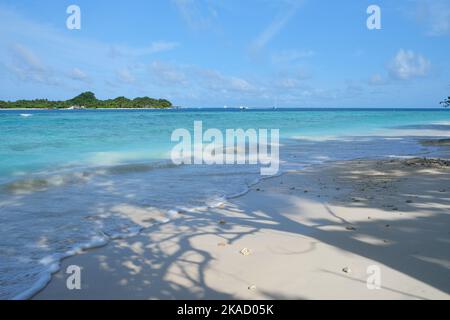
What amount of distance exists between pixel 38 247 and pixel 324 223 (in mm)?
4059

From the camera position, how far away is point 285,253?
4691mm

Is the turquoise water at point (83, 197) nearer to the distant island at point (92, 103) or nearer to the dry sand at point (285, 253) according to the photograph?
the dry sand at point (285, 253)

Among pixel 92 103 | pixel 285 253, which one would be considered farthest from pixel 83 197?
pixel 92 103

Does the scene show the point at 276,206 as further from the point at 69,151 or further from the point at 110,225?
the point at 69,151

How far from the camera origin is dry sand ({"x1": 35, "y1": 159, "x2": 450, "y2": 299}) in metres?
3.79

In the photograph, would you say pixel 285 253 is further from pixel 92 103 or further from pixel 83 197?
pixel 92 103

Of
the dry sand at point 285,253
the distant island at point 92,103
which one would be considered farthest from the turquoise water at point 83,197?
the distant island at point 92,103

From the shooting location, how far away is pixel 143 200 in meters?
7.71

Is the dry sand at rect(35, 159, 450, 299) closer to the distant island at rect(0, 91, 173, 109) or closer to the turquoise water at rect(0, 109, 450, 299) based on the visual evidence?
the turquoise water at rect(0, 109, 450, 299)

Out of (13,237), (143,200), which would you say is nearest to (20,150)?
(143,200)

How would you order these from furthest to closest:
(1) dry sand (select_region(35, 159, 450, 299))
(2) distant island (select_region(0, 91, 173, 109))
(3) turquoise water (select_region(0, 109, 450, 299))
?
(2) distant island (select_region(0, 91, 173, 109)) → (3) turquoise water (select_region(0, 109, 450, 299)) → (1) dry sand (select_region(35, 159, 450, 299))

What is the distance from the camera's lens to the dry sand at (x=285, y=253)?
12.4ft

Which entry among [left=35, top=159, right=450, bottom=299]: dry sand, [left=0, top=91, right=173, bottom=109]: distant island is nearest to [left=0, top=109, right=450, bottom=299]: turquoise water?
[left=35, top=159, right=450, bottom=299]: dry sand

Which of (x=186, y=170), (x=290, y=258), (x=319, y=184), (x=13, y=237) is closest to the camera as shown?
(x=290, y=258)
